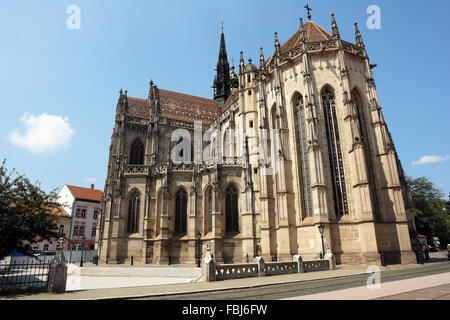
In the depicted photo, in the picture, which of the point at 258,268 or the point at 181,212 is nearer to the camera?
the point at 258,268

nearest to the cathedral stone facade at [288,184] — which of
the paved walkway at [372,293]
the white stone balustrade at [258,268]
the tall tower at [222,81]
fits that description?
the white stone balustrade at [258,268]

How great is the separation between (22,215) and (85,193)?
40.3 metres

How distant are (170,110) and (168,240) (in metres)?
20.1

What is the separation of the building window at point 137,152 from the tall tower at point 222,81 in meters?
16.4

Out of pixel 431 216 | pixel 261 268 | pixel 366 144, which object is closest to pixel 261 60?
pixel 366 144

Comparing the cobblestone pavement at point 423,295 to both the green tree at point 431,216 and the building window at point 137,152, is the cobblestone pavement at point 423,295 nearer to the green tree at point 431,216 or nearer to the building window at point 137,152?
the building window at point 137,152

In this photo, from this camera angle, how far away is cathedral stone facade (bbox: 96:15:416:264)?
19750 mm

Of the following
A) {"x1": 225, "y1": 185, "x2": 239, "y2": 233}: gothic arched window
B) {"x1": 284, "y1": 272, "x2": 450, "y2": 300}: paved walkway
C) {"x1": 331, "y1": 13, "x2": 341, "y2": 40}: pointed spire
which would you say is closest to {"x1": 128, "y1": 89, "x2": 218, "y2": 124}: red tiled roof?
{"x1": 225, "y1": 185, "x2": 239, "y2": 233}: gothic arched window

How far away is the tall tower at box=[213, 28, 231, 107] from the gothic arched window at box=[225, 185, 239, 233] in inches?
891

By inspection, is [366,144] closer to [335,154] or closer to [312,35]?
[335,154]

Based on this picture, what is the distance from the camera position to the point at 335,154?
2162cm

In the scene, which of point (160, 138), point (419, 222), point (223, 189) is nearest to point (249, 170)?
point (223, 189)

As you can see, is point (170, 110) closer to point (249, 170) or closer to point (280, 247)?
point (249, 170)

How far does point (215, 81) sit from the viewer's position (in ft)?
157
